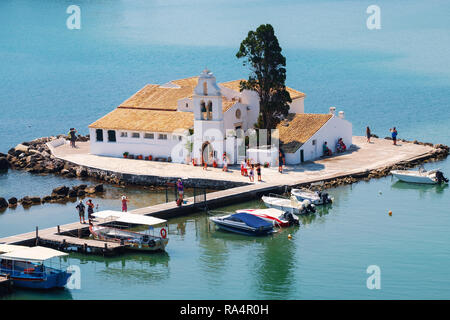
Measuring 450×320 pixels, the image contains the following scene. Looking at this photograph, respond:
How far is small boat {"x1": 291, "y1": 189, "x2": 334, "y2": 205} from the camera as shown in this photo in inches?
2052

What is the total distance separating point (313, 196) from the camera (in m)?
52.5

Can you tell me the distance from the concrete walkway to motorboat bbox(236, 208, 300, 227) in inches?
276

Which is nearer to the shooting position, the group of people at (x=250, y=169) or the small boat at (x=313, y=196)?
the small boat at (x=313, y=196)

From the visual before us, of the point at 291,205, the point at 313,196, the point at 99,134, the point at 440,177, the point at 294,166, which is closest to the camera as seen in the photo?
the point at 291,205

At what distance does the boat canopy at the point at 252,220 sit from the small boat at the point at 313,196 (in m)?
6.53

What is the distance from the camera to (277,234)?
46.5 meters

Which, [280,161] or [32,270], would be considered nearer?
[32,270]

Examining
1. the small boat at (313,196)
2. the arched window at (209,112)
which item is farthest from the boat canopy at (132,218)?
the arched window at (209,112)

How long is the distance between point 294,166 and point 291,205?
9544 mm

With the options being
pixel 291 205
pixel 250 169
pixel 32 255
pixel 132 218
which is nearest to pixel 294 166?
pixel 250 169

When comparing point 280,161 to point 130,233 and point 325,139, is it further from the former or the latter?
point 130,233

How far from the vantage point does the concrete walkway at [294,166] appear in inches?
2250

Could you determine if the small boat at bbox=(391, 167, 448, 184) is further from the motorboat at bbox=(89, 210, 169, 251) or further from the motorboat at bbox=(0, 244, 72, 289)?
the motorboat at bbox=(0, 244, 72, 289)

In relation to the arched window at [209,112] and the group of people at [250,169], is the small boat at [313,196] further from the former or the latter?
the arched window at [209,112]
